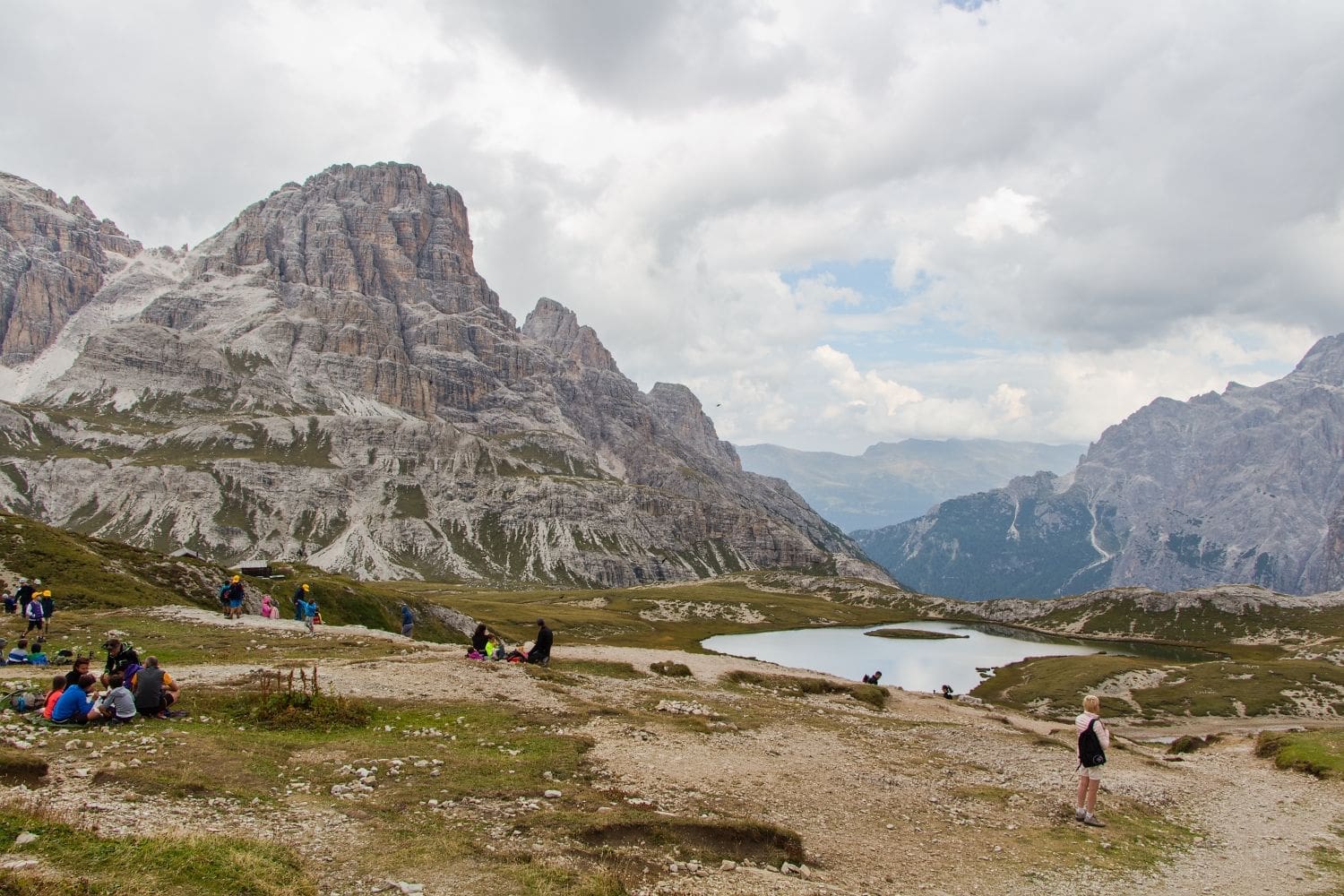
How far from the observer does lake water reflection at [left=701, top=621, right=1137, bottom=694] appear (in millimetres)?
116375

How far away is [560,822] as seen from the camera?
17719mm

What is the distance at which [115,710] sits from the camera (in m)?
22.1

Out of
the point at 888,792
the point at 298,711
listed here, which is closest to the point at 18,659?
the point at 298,711

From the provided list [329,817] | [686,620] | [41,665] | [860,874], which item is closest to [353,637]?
[41,665]

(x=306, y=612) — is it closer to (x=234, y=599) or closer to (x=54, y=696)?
(x=234, y=599)

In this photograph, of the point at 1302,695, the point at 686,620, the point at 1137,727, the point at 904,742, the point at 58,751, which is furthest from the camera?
the point at 686,620

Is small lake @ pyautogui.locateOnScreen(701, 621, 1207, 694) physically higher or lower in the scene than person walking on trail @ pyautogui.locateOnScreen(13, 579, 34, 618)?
lower

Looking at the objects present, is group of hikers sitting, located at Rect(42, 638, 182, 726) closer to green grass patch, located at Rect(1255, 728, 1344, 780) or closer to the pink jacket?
the pink jacket

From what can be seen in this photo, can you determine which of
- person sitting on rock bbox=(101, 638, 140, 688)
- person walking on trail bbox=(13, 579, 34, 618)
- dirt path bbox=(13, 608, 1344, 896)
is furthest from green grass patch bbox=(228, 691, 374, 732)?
person walking on trail bbox=(13, 579, 34, 618)

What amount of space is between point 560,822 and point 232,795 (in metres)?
7.39

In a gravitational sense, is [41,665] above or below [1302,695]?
above

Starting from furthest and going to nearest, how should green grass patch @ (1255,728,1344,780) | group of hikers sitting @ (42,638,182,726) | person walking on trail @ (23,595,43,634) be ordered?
1. green grass patch @ (1255,728,1344,780)
2. person walking on trail @ (23,595,43,634)
3. group of hikers sitting @ (42,638,182,726)

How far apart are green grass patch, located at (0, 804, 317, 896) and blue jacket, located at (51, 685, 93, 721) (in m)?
9.74

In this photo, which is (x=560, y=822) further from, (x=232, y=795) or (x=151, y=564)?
(x=151, y=564)
